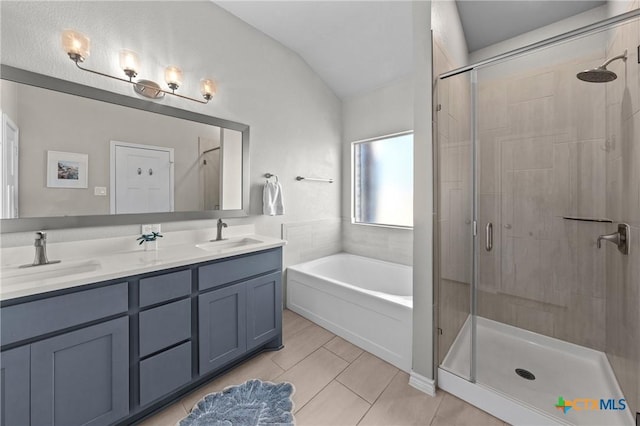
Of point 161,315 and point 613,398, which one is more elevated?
point 161,315

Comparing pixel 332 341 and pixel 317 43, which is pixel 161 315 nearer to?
pixel 332 341

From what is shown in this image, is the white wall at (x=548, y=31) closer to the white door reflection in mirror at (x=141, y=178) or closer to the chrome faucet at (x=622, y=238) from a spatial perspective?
the chrome faucet at (x=622, y=238)

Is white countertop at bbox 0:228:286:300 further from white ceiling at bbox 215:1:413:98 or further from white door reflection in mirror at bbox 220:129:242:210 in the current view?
white ceiling at bbox 215:1:413:98

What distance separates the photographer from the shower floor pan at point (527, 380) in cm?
133

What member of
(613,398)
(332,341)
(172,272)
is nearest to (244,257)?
(172,272)

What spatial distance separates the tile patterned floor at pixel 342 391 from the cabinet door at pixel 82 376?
1.01ft

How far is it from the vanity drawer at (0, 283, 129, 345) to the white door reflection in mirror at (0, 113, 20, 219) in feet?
2.14

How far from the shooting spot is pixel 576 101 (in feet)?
5.69

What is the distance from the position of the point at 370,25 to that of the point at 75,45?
87.8 inches

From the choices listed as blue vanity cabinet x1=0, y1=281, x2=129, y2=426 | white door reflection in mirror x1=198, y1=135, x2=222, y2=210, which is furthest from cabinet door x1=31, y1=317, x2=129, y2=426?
white door reflection in mirror x1=198, y1=135, x2=222, y2=210

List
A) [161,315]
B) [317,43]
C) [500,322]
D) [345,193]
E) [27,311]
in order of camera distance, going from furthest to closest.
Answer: [345,193]
[317,43]
[500,322]
[161,315]
[27,311]

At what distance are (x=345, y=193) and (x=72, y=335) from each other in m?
2.82

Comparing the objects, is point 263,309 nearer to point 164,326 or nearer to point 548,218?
point 164,326

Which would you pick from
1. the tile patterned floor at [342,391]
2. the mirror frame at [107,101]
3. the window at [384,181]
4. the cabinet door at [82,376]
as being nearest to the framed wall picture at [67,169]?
the mirror frame at [107,101]
